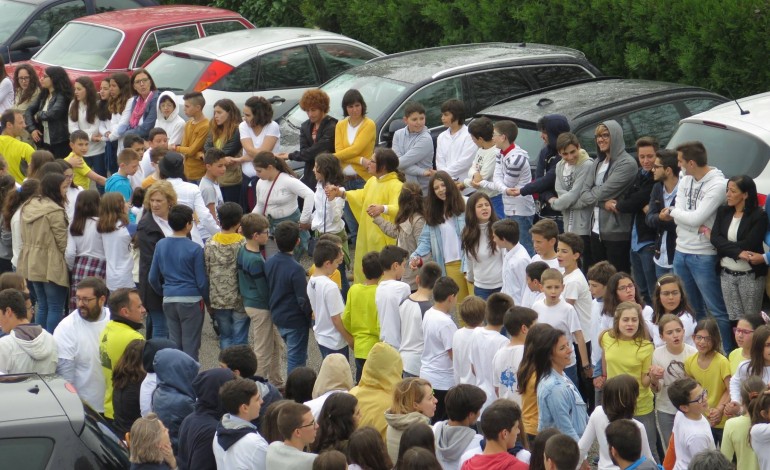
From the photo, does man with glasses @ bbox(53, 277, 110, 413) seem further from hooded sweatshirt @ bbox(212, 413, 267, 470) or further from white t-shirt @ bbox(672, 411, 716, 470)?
white t-shirt @ bbox(672, 411, 716, 470)

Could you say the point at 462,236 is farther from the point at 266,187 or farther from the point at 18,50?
the point at 18,50

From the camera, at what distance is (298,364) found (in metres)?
10.4

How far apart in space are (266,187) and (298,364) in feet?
7.25

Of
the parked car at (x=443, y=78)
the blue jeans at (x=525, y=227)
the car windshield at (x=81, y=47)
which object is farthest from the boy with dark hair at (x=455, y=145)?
the car windshield at (x=81, y=47)

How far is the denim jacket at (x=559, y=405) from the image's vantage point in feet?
25.5

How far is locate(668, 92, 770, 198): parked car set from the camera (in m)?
11.0

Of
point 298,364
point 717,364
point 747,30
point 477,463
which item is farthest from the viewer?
point 747,30

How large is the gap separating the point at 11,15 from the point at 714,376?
14.1m

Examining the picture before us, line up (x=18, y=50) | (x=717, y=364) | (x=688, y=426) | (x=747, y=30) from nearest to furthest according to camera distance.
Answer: (x=688, y=426) → (x=717, y=364) → (x=747, y=30) → (x=18, y=50)

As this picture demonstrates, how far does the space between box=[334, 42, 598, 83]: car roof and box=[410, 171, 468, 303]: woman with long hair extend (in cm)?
352

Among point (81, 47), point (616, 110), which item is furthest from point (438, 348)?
point (81, 47)

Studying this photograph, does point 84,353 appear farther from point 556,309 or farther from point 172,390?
point 556,309

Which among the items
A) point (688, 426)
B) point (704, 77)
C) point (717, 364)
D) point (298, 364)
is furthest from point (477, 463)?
point (704, 77)

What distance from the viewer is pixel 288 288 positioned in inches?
398
